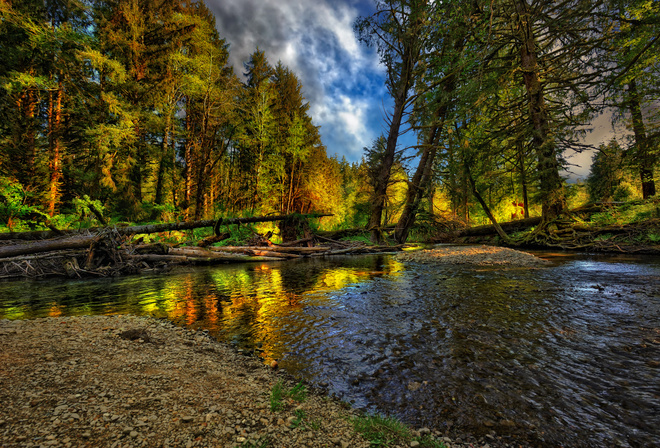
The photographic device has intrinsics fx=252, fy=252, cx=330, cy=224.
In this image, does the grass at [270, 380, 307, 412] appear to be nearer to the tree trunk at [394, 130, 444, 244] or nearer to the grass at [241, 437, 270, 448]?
the grass at [241, 437, 270, 448]

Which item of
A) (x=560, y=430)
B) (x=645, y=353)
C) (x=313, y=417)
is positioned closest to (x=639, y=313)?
(x=645, y=353)

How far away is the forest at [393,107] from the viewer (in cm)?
898

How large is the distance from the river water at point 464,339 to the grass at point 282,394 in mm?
254

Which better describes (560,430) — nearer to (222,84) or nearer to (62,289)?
(62,289)

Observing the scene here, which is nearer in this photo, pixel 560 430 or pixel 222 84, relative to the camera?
pixel 560 430

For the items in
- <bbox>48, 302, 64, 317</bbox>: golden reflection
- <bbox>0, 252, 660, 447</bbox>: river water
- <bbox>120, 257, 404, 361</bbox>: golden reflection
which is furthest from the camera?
<bbox>48, 302, 64, 317</bbox>: golden reflection

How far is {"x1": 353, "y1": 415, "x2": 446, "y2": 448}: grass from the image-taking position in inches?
53.9

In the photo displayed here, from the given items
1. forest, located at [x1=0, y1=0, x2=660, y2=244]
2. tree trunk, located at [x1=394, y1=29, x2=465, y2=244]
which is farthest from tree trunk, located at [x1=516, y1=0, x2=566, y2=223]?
tree trunk, located at [x1=394, y1=29, x2=465, y2=244]

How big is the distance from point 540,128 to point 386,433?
525 inches

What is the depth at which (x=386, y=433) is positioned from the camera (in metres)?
1.44

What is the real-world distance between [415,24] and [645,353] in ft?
42.4

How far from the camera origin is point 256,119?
2255 centimetres

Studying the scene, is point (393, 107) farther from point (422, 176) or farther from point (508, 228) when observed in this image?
point (508, 228)

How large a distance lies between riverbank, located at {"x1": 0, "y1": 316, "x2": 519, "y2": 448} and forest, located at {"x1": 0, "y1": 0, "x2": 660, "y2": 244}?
805cm
